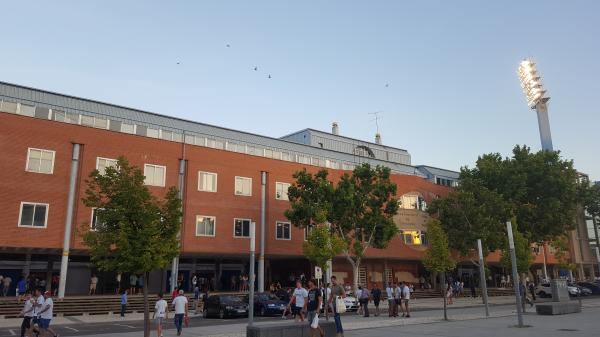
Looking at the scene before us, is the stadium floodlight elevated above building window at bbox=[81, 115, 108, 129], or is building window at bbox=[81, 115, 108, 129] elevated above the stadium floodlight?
the stadium floodlight

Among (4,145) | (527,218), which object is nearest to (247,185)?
(4,145)

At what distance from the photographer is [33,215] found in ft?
93.8

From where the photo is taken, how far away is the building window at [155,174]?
109 ft

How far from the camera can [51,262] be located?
110ft

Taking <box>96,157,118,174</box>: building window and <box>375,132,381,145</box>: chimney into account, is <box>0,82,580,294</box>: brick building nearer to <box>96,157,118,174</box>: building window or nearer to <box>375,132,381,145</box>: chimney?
<box>96,157,118,174</box>: building window

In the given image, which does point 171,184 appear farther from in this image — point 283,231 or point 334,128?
point 334,128

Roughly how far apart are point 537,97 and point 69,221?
58604 millimetres

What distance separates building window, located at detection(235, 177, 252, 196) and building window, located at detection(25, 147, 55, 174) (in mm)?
13174

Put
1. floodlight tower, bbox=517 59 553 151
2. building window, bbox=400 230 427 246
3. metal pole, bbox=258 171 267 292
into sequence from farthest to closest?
floodlight tower, bbox=517 59 553 151, building window, bbox=400 230 427 246, metal pole, bbox=258 171 267 292

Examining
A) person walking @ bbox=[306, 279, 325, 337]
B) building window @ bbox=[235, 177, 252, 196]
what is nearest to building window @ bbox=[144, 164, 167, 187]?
building window @ bbox=[235, 177, 252, 196]

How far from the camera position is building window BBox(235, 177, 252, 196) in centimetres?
3747

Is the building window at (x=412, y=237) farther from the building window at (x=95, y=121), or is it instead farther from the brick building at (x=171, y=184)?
the building window at (x=95, y=121)

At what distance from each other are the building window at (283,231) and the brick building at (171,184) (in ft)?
0.33

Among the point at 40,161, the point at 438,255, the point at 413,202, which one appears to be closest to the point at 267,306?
the point at 438,255
